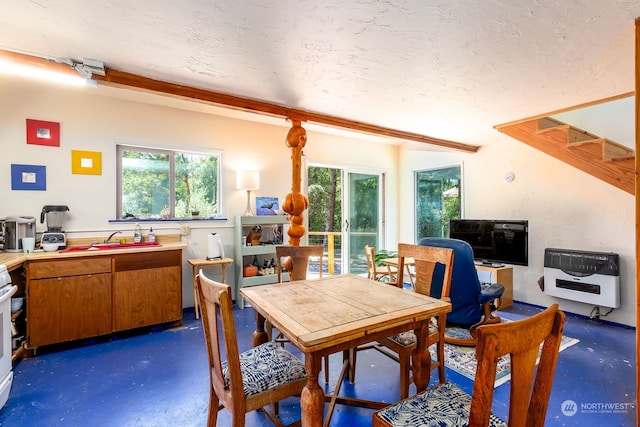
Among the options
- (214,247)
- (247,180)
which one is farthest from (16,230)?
(247,180)

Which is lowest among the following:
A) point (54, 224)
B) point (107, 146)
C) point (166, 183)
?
point (54, 224)

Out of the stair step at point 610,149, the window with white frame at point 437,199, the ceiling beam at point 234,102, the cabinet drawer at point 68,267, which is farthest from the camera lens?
the window with white frame at point 437,199

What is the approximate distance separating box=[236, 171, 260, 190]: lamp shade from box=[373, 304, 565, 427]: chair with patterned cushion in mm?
3297

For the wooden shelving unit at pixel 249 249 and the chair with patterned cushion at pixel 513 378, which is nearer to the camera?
the chair with patterned cushion at pixel 513 378

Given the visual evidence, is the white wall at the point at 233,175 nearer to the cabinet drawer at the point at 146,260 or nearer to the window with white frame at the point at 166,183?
the window with white frame at the point at 166,183

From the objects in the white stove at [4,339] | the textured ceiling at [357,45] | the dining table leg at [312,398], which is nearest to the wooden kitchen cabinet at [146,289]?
the white stove at [4,339]

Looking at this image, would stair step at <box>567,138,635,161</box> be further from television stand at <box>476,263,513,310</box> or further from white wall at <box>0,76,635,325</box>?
television stand at <box>476,263,513,310</box>

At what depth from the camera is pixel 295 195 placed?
3.11 m

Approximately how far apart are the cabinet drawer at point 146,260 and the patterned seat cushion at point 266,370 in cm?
197

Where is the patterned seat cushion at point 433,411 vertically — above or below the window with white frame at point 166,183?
below

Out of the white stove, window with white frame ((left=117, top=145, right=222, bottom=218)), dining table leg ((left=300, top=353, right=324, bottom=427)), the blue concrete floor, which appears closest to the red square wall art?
window with white frame ((left=117, top=145, right=222, bottom=218))

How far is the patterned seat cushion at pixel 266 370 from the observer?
4.68ft

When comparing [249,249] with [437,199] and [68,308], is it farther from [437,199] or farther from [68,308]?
[437,199]

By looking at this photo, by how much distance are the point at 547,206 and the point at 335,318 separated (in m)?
3.88
